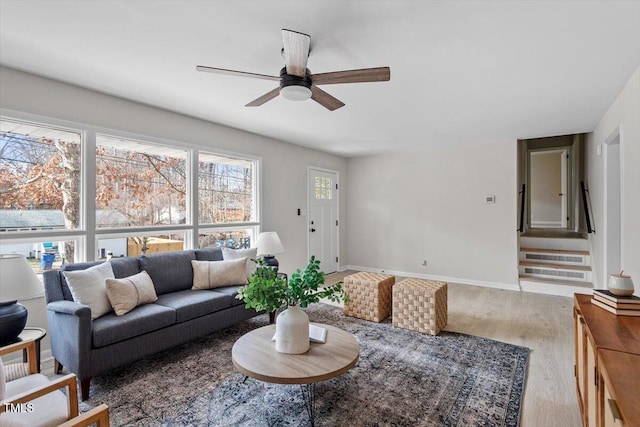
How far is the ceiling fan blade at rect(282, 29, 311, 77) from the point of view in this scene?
192 centimetres

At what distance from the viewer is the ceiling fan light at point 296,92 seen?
210 cm

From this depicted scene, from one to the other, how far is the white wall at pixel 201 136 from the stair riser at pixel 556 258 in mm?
3428

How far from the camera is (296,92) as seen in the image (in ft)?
7.00

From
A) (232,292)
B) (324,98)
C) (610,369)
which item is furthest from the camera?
(232,292)

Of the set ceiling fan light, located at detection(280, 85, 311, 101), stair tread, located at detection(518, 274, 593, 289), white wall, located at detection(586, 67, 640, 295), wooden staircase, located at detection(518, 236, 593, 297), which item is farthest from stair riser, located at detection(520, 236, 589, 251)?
ceiling fan light, located at detection(280, 85, 311, 101)

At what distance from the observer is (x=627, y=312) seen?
166 cm

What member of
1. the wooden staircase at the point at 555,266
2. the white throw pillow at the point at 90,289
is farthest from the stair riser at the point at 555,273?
the white throw pillow at the point at 90,289

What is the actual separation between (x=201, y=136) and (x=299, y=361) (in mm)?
3201

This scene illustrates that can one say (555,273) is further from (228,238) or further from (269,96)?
(269,96)

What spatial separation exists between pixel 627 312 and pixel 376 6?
2.15 meters

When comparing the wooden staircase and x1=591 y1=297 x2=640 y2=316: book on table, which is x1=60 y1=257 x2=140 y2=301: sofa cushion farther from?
the wooden staircase

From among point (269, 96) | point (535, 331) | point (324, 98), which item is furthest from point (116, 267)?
point (535, 331)

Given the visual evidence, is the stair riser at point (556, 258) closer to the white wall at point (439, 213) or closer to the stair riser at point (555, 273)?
the stair riser at point (555, 273)

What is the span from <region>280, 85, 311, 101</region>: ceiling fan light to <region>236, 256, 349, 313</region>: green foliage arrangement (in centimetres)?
114
